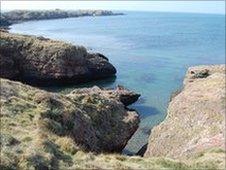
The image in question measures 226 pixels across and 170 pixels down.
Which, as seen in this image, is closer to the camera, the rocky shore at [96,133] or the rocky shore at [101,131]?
the rocky shore at [96,133]

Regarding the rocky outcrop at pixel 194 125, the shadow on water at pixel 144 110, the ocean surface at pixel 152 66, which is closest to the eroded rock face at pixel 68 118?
the ocean surface at pixel 152 66

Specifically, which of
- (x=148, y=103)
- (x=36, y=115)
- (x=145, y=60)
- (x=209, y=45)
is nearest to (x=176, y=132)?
(x=36, y=115)

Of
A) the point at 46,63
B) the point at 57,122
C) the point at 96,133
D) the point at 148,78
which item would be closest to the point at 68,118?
the point at 57,122

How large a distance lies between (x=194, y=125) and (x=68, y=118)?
9481 mm

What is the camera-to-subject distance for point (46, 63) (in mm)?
84625

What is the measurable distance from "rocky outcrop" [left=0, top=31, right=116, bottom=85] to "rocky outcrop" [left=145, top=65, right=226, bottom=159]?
47.6m

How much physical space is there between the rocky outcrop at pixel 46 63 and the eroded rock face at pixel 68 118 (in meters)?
35.0

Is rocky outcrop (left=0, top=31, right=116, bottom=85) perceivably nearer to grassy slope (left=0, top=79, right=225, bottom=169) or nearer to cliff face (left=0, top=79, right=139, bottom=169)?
cliff face (left=0, top=79, right=139, bottom=169)

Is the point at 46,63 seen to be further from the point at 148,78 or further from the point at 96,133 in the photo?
the point at 96,133

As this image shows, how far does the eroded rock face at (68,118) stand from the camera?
105 ft

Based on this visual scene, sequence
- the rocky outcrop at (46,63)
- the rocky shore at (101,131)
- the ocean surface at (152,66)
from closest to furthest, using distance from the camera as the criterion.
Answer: the rocky shore at (101,131) < the ocean surface at (152,66) < the rocky outcrop at (46,63)

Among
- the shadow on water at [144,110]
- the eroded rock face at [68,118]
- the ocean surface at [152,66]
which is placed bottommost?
the ocean surface at [152,66]

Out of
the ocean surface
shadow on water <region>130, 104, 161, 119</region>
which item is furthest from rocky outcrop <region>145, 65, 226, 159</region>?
shadow on water <region>130, 104, 161, 119</region>

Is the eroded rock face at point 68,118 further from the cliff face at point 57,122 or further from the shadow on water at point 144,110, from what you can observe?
the shadow on water at point 144,110
